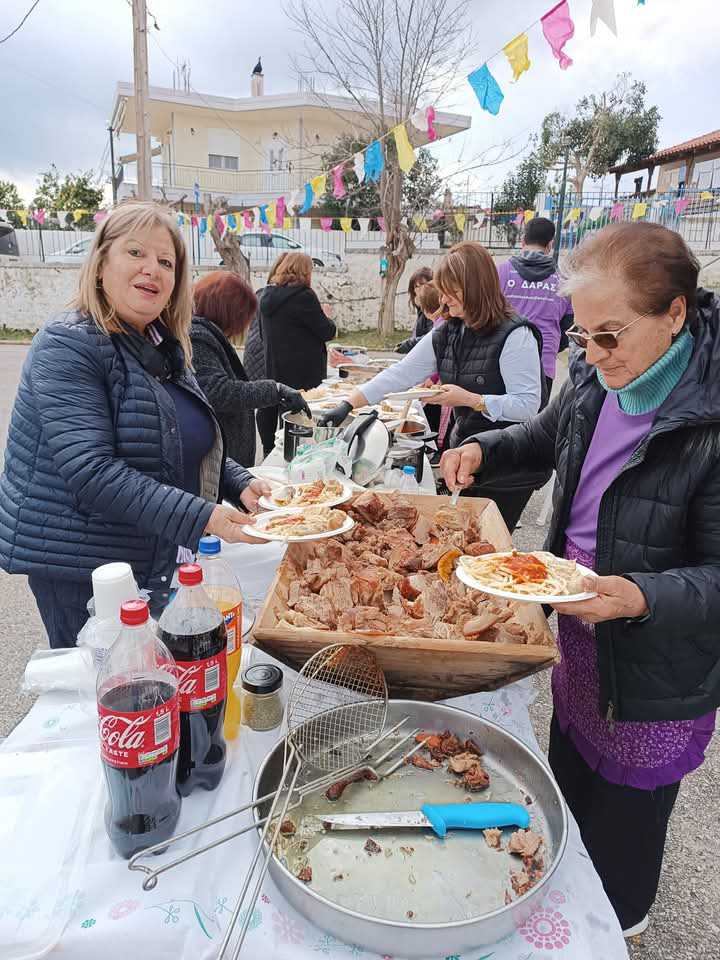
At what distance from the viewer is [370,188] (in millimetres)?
21391

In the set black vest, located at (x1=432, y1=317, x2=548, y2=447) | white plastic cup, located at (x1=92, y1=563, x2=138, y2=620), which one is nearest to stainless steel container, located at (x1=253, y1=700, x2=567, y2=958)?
white plastic cup, located at (x1=92, y1=563, x2=138, y2=620)

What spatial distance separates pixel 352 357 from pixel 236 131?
21.3m

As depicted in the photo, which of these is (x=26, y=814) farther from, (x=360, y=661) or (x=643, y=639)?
(x=643, y=639)

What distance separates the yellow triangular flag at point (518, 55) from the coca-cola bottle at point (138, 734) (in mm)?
5919

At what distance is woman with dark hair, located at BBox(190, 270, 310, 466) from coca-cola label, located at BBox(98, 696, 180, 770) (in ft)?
8.82

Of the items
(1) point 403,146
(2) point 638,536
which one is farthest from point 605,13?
(2) point 638,536

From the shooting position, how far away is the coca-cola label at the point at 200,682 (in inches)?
41.5

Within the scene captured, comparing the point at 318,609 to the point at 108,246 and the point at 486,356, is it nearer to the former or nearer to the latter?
the point at 108,246

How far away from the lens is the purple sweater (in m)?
1.58

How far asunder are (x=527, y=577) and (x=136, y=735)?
83cm

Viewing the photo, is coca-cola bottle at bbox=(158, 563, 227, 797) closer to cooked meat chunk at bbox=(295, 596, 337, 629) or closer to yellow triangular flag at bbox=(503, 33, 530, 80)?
cooked meat chunk at bbox=(295, 596, 337, 629)

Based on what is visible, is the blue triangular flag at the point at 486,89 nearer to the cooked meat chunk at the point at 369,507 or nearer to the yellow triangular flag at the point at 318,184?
the yellow triangular flag at the point at 318,184

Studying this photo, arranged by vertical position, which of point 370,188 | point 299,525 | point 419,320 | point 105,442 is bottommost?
point 299,525

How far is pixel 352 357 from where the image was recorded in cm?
715
